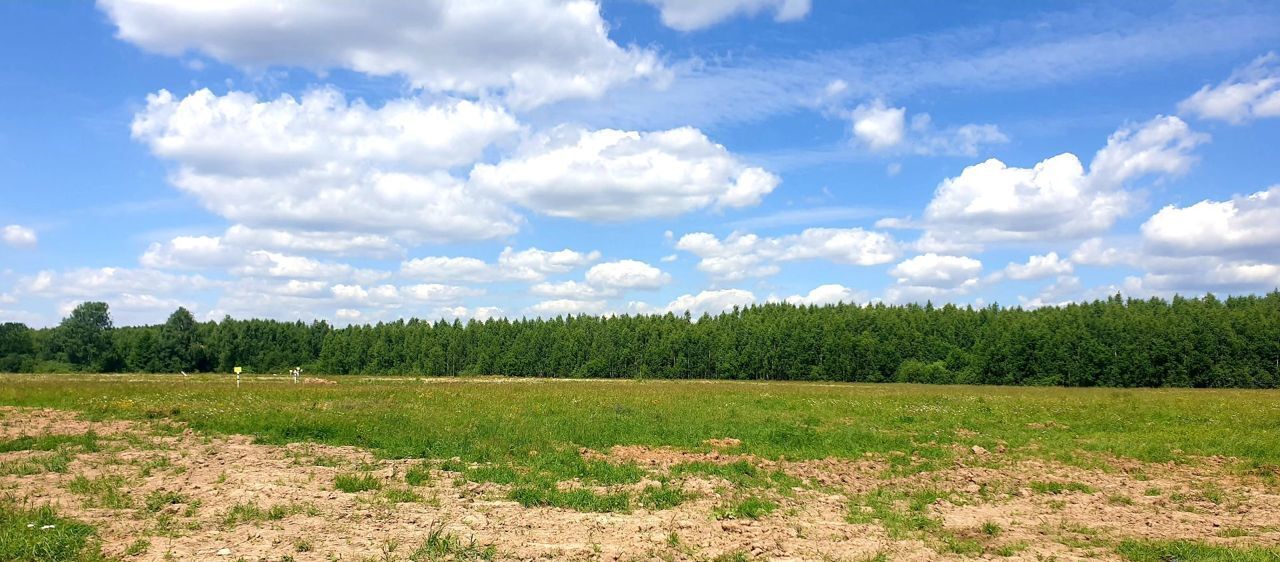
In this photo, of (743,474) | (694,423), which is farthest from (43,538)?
(694,423)

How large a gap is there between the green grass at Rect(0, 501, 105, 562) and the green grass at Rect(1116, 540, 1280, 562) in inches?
566

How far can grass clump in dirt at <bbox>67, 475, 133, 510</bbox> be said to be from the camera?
1220 centimetres

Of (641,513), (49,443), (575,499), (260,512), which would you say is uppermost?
(49,443)

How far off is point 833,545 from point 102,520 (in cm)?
1133

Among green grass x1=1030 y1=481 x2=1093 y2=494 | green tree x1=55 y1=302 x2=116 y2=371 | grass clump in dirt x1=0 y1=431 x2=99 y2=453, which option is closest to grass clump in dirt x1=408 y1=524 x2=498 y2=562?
green grass x1=1030 y1=481 x2=1093 y2=494

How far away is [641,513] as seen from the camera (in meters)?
12.5

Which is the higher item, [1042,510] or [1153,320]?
[1153,320]

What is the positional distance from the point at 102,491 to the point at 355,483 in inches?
170

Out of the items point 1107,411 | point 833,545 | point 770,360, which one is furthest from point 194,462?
point 770,360

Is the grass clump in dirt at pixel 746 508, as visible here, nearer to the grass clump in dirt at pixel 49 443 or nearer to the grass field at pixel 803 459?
the grass field at pixel 803 459

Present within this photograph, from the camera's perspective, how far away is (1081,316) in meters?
106

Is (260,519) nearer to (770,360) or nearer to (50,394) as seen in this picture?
(50,394)

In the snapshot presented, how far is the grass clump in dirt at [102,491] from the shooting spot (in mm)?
12195

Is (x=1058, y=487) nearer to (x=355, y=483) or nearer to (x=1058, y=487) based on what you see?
(x=1058, y=487)
